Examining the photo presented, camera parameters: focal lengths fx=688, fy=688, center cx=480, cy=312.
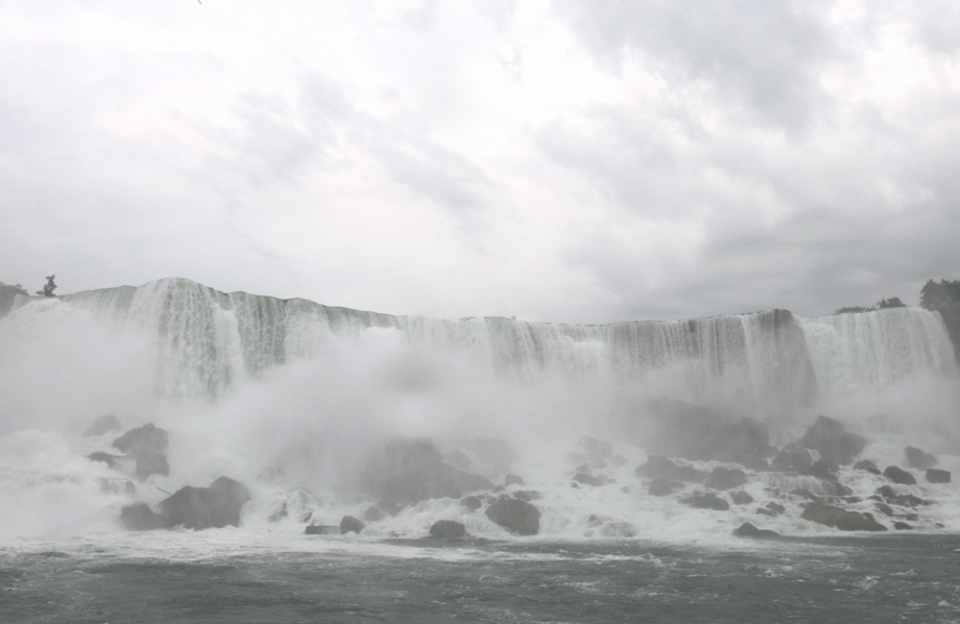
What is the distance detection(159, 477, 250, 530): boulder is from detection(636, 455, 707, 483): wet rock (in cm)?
1558

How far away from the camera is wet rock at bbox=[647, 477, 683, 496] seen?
25.5 metres

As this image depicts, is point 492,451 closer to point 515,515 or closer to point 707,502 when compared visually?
point 515,515

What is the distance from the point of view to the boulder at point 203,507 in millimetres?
19969

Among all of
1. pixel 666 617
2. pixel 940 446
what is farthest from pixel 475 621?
pixel 940 446

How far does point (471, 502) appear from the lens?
22.9 meters

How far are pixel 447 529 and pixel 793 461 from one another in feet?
49.3

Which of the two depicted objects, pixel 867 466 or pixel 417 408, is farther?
pixel 417 408

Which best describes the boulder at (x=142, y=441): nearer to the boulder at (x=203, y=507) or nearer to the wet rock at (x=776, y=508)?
the boulder at (x=203, y=507)

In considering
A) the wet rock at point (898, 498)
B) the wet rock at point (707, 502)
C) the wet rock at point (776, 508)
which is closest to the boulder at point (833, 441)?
the wet rock at point (898, 498)

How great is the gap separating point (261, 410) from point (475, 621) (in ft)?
64.8

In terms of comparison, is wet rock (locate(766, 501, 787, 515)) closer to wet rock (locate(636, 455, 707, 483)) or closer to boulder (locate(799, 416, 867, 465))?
wet rock (locate(636, 455, 707, 483))

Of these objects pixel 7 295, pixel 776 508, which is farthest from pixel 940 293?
pixel 7 295

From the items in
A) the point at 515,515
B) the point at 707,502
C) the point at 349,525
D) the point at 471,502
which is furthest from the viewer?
the point at 707,502

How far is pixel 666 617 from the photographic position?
10688mm
